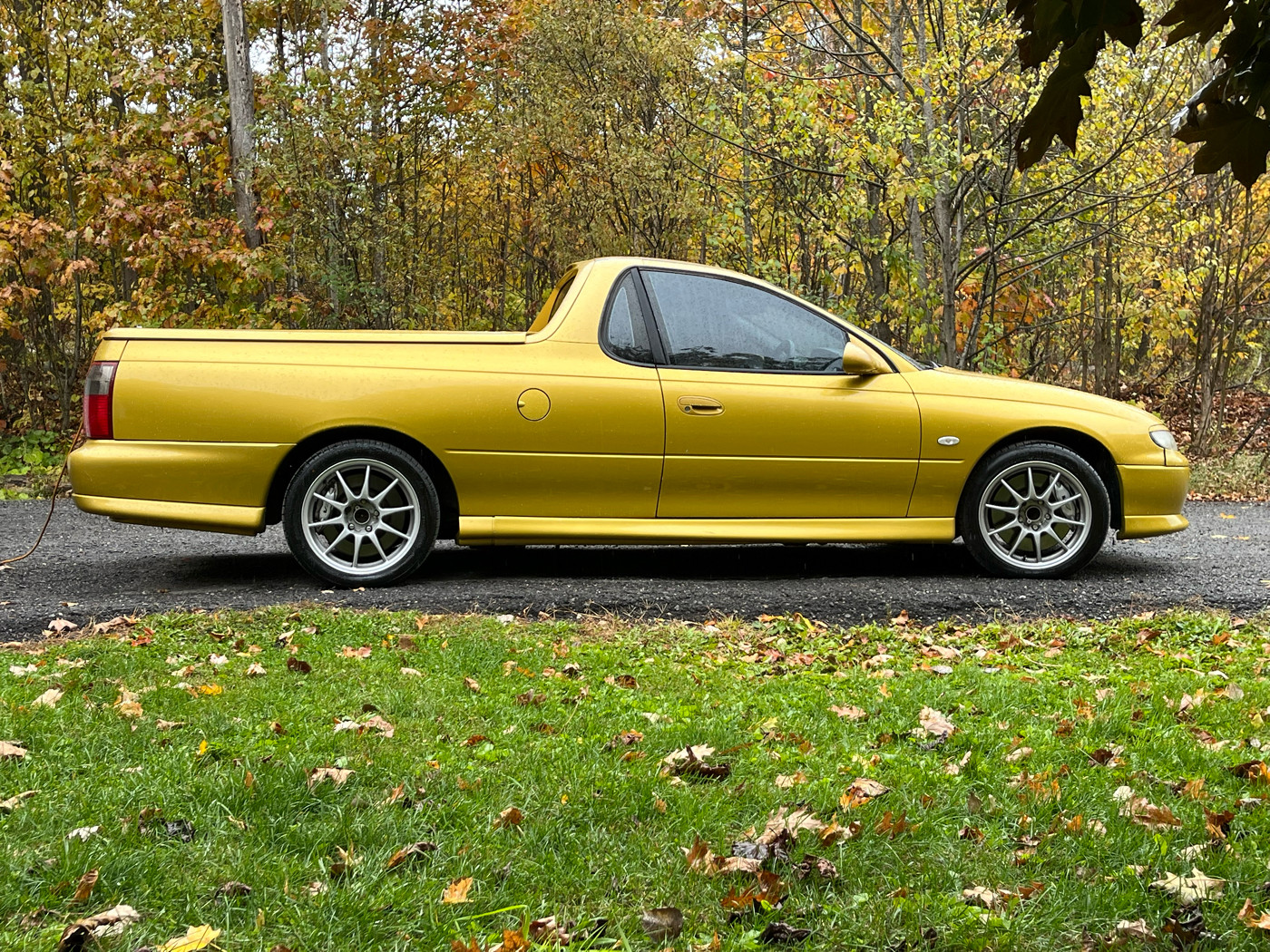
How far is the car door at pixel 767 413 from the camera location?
20.7 ft

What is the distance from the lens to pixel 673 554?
774 centimetres

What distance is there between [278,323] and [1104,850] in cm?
1154

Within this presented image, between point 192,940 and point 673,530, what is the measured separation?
13.7ft

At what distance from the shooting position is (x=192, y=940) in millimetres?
2363

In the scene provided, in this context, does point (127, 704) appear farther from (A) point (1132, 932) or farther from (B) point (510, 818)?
(A) point (1132, 932)

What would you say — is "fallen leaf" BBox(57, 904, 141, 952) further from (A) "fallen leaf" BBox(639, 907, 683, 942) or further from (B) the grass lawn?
(A) "fallen leaf" BBox(639, 907, 683, 942)

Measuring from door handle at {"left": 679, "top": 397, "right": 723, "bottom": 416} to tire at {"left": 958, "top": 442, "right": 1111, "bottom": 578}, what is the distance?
1514 mm

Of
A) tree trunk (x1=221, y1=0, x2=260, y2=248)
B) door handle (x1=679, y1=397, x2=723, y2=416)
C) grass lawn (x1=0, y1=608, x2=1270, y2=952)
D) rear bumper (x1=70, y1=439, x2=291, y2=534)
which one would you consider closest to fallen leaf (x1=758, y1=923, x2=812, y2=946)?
grass lawn (x1=0, y1=608, x2=1270, y2=952)

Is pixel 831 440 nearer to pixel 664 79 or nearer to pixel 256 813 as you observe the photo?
pixel 256 813

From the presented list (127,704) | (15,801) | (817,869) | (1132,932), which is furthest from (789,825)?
(127,704)

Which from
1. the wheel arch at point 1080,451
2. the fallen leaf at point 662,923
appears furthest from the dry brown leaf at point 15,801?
the wheel arch at point 1080,451

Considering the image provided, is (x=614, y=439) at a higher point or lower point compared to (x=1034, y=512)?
higher

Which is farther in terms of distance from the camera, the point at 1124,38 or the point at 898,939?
the point at 898,939

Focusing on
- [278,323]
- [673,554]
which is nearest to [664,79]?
[278,323]
